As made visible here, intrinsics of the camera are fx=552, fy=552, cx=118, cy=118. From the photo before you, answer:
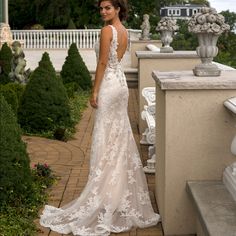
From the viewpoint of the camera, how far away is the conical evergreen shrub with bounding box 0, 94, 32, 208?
4898mm

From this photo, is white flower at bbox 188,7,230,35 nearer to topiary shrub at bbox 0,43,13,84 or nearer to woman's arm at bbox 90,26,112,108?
woman's arm at bbox 90,26,112,108

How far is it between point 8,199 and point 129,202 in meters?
1.10

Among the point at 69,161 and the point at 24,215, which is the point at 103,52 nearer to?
the point at 24,215

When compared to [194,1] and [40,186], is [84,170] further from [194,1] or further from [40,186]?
[194,1]

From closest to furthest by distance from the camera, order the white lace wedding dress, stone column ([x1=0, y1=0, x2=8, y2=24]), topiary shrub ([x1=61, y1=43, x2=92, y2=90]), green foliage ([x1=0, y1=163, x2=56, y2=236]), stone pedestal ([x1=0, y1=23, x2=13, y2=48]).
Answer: green foliage ([x1=0, y1=163, x2=56, y2=236]) → the white lace wedding dress → topiary shrub ([x1=61, y1=43, x2=92, y2=90]) → stone pedestal ([x1=0, y1=23, x2=13, y2=48]) → stone column ([x1=0, y1=0, x2=8, y2=24])

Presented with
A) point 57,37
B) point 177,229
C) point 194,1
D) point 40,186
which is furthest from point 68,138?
point 194,1

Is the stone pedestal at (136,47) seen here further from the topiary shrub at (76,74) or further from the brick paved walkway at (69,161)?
the brick paved walkway at (69,161)

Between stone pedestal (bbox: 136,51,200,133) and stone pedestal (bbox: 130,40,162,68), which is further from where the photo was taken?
stone pedestal (bbox: 130,40,162,68)

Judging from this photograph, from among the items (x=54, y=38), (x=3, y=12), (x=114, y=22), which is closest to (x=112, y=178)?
(x=114, y=22)

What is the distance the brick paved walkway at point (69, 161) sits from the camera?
5.37 metres

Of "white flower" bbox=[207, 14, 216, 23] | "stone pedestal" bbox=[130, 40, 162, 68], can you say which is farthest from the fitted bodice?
"stone pedestal" bbox=[130, 40, 162, 68]

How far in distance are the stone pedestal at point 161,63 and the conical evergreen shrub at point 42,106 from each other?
4.61ft

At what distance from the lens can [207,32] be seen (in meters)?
4.36

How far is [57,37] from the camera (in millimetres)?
23516
